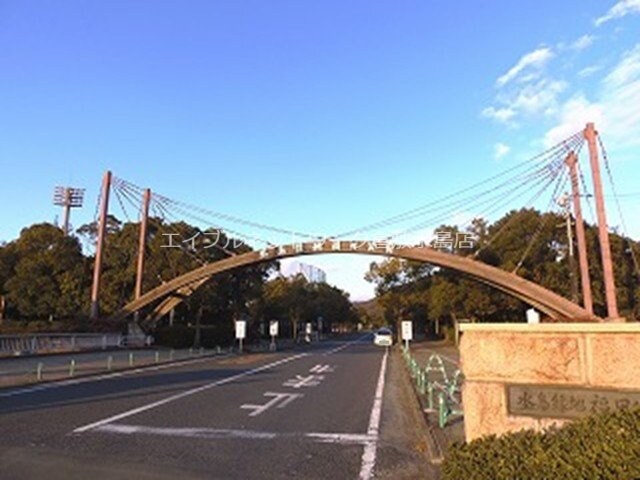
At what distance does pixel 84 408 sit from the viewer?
10.6 meters

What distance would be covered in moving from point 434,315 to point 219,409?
37847 millimetres

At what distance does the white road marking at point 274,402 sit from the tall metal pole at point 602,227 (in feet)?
56.6

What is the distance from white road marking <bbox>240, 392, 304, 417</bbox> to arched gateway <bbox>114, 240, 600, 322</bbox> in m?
21.8

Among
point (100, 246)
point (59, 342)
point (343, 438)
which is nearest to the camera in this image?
point (343, 438)

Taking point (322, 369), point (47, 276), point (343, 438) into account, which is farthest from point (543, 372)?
point (47, 276)

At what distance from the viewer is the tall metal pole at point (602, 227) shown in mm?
25094

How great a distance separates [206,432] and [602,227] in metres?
24.9

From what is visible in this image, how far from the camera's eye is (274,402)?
12023 mm

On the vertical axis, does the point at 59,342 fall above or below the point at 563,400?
above

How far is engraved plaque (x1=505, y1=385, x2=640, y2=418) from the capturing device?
4883mm

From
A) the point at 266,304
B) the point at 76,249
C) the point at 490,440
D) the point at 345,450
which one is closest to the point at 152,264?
the point at 76,249

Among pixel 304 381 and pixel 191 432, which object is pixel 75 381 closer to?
pixel 304 381

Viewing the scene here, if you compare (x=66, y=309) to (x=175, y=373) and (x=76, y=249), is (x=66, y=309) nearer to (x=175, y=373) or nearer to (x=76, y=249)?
(x=76, y=249)

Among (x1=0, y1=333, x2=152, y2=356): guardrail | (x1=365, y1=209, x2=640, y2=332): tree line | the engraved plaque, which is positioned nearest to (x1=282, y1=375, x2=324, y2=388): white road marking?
the engraved plaque
